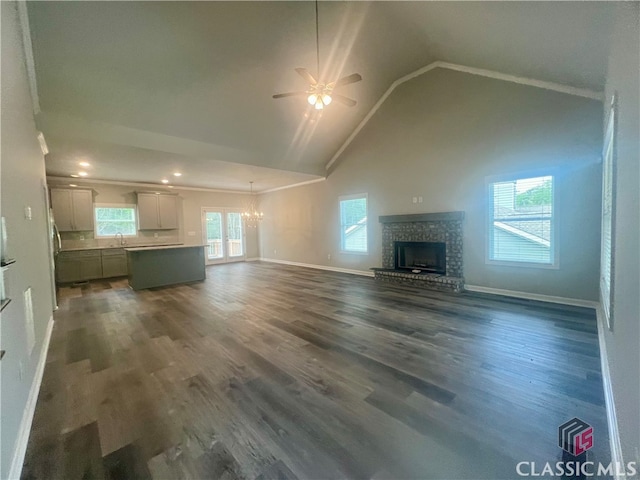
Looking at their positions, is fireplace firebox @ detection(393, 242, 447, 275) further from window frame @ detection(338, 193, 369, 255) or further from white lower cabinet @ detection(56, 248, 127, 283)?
white lower cabinet @ detection(56, 248, 127, 283)

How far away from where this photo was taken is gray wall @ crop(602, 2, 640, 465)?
116cm

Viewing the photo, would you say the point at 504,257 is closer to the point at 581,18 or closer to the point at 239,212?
the point at 581,18

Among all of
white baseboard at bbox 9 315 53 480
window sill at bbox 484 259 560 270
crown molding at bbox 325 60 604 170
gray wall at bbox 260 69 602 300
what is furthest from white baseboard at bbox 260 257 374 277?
white baseboard at bbox 9 315 53 480

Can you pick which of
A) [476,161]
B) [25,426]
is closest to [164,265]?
[25,426]

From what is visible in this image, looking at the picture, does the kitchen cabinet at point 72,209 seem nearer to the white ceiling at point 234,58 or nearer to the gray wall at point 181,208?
the gray wall at point 181,208

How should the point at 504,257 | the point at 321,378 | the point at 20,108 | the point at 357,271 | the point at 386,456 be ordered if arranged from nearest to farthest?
1. the point at 386,456
2. the point at 321,378
3. the point at 20,108
4. the point at 504,257
5. the point at 357,271

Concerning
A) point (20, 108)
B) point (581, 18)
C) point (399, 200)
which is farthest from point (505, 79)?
point (20, 108)

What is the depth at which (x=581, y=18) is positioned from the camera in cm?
252

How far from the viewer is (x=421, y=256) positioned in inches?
240

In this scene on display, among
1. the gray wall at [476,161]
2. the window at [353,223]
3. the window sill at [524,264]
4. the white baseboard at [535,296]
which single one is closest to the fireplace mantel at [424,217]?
the gray wall at [476,161]

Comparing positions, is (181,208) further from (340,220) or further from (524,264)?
(524,264)

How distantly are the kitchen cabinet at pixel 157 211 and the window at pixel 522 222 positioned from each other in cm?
861

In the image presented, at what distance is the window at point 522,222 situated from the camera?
4.37m

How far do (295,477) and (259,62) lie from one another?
5052mm
